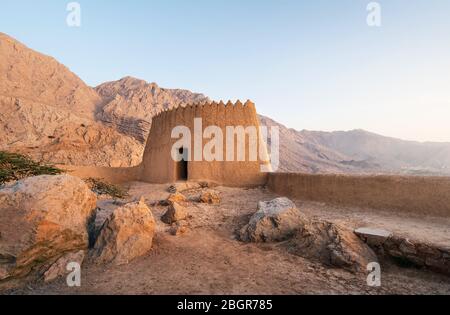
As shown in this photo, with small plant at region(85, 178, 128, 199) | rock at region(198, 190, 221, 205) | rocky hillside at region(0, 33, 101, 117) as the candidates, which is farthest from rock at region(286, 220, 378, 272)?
rocky hillside at region(0, 33, 101, 117)

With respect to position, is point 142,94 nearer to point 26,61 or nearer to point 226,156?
point 26,61

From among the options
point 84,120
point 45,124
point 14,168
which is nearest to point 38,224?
point 14,168

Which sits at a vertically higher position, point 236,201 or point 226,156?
point 226,156

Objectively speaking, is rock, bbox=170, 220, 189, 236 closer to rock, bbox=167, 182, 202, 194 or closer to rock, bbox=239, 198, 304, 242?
rock, bbox=239, 198, 304, 242

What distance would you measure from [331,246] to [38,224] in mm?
4149

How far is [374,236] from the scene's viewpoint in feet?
12.3

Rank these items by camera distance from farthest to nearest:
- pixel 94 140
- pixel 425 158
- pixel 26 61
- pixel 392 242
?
pixel 425 158, pixel 26 61, pixel 94 140, pixel 392 242

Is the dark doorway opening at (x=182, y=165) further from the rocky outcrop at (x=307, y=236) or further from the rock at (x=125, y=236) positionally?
the rock at (x=125, y=236)

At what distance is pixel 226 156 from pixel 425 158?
225 ft

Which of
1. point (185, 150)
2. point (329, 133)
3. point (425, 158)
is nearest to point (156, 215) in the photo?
point (185, 150)

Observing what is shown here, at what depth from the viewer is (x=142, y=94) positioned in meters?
41.0

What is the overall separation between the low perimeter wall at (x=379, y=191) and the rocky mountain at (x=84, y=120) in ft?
61.6

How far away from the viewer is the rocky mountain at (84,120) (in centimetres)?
2127

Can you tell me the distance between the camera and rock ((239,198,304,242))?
4.50m
